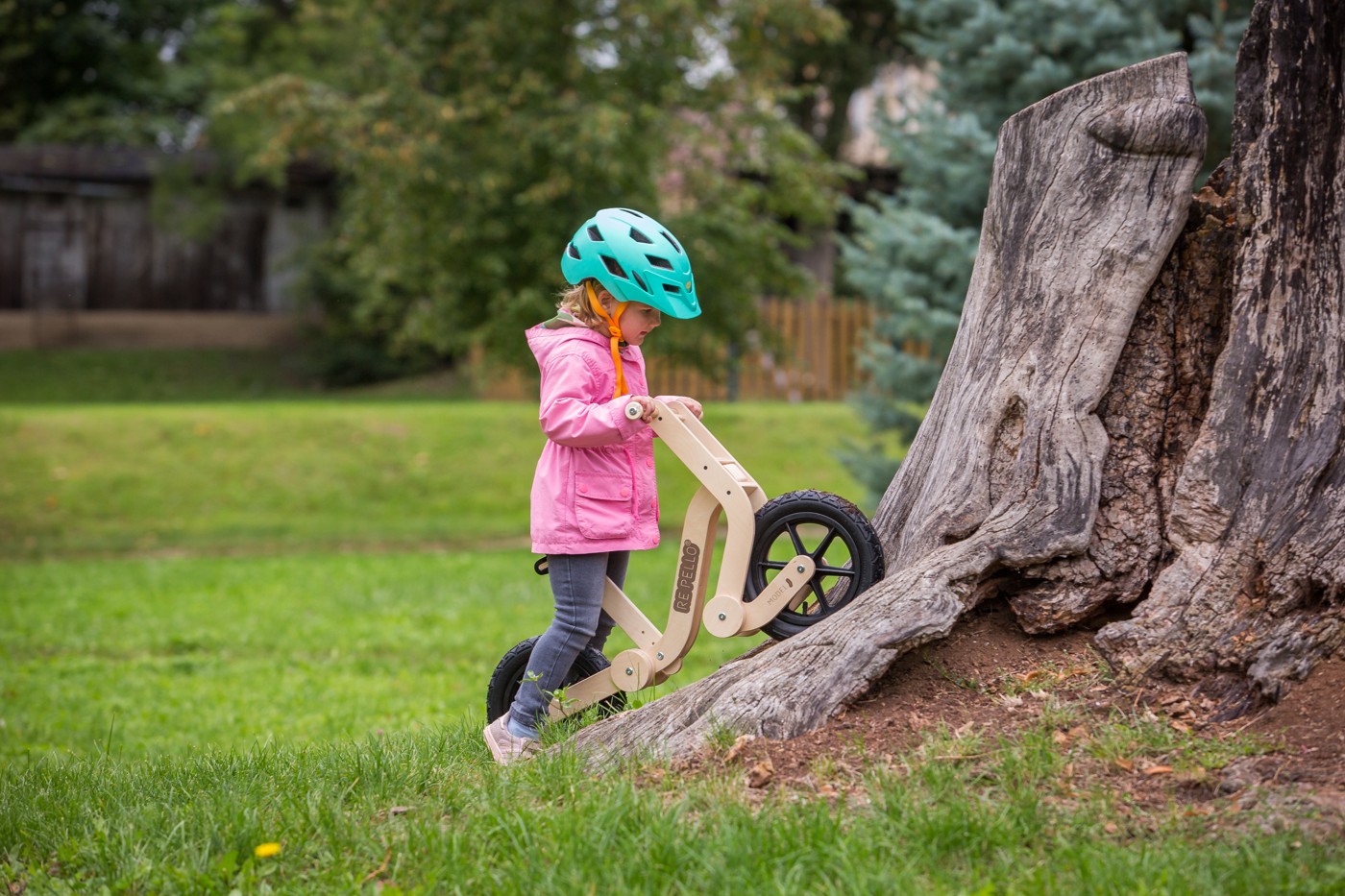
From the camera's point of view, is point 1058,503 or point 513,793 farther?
point 1058,503

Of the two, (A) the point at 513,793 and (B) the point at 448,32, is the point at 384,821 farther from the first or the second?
(B) the point at 448,32

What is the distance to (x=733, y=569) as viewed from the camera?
12.6 feet

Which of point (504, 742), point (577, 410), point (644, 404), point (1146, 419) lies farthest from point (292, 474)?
point (1146, 419)

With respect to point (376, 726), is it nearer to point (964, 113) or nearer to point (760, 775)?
point (760, 775)

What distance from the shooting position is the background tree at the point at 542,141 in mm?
15039

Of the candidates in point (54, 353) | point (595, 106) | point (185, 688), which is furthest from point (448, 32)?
point (54, 353)

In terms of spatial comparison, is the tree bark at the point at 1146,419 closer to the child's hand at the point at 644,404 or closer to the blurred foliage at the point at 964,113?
the child's hand at the point at 644,404

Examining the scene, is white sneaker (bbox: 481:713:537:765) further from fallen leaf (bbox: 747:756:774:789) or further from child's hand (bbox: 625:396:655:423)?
child's hand (bbox: 625:396:655:423)

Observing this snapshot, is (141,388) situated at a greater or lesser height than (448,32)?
lesser

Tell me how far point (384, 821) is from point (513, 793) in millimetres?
336

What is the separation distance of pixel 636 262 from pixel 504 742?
1541 mm

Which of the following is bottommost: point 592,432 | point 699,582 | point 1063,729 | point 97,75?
point 1063,729

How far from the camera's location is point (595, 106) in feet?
48.1

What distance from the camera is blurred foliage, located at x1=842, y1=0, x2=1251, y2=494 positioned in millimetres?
7824
